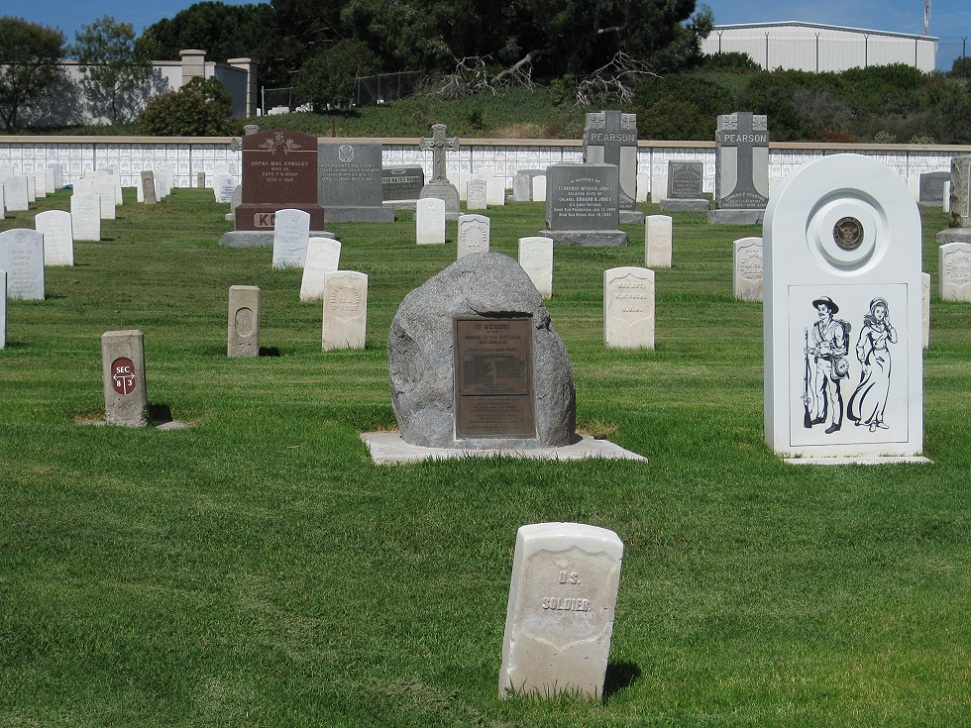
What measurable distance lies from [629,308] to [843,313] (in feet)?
16.4

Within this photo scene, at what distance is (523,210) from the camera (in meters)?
33.0

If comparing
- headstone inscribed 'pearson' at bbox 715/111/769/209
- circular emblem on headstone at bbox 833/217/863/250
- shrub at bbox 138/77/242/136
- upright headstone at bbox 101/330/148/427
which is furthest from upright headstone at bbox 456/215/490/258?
shrub at bbox 138/77/242/136

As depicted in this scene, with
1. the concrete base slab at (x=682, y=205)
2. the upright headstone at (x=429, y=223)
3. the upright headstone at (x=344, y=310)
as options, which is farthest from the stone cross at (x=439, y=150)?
the upright headstone at (x=344, y=310)

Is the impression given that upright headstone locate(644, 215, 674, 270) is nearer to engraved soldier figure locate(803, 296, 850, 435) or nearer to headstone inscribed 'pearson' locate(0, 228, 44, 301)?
headstone inscribed 'pearson' locate(0, 228, 44, 301)

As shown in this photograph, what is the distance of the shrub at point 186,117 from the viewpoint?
49.2 meters

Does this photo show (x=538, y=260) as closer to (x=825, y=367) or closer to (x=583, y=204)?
(x=583, y=204)

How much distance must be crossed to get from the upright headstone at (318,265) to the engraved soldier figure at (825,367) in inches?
388

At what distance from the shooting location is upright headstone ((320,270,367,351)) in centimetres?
1354

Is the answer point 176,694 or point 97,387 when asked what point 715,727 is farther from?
point 97,387

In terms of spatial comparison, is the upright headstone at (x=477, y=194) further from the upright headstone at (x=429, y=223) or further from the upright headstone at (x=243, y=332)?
the upright headstone at (x=243, y=332)

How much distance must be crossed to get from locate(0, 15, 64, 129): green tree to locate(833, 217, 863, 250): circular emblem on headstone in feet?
184

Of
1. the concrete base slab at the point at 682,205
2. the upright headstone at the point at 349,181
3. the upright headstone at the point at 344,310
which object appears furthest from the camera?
the concrete base slab at the point at 682,205

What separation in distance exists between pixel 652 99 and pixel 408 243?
34534 mm

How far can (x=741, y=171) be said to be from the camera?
32.2 metres
